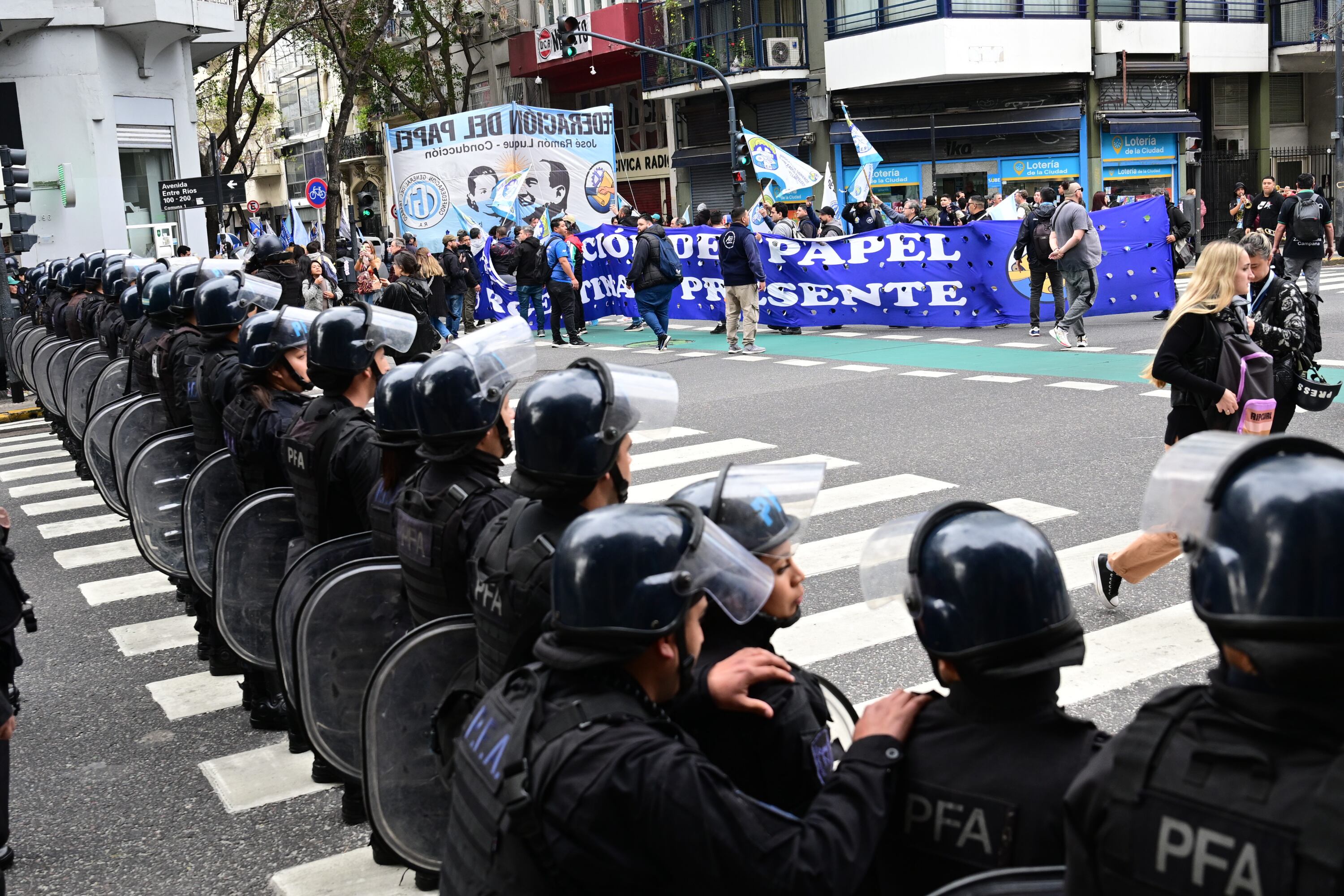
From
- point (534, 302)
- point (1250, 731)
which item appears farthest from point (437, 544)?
point (534, 302)

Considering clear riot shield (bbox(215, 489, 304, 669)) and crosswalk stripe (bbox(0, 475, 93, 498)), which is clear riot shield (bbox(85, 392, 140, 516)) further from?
clear riot shield (bbox(215, 489, 304, 669))

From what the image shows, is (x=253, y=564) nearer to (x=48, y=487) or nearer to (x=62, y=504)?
(x=62, y=504)

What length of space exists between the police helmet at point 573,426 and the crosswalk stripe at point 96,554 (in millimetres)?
6451

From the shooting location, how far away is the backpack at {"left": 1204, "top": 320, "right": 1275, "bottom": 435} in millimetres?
6355

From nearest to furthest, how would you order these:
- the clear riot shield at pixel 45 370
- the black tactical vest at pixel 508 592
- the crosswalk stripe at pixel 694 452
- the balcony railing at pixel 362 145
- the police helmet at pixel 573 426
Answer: the black tactical vest at pixel 508 592 → the police helmet at pixel 573 426 → the crosswalk stripe at pixel 694 452 → the clear riot shield at pixel 45 370 → the balcony railing at pixel 362 145

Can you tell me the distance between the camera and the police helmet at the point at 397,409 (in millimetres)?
4102

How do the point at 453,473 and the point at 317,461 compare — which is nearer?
the point at 453,473

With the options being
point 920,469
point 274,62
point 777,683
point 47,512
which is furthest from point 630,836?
point 274,62

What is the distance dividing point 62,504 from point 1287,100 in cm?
3426

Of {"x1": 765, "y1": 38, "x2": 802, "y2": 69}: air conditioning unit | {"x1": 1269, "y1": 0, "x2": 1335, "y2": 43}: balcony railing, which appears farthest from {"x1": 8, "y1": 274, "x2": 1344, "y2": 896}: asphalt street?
{"x1": 1269, "y1": 0, "x2": 1335, "y2": 43}: balcony railing

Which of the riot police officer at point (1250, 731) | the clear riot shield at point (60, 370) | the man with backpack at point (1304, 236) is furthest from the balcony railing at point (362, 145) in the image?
the riot police officer at point (1250, 731)

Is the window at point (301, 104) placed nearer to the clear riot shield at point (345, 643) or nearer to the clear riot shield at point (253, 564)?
the clear riot shield at point (253, 564)

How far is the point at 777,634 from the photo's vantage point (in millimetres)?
6285

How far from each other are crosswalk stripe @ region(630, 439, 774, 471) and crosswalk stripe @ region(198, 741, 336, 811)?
205 inches
